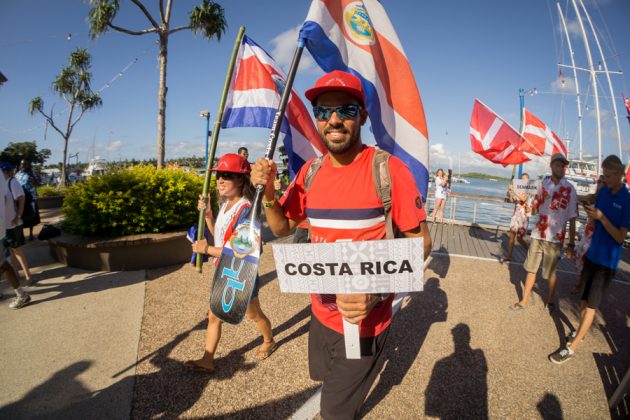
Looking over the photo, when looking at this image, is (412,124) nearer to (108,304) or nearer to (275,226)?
(275,226)

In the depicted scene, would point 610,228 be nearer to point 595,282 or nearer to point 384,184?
point 595,282

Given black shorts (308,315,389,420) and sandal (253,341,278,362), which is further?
sandal (253,341,278,362)

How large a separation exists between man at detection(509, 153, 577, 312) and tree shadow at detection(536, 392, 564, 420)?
6.85 feet

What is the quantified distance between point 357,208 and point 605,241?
348cm

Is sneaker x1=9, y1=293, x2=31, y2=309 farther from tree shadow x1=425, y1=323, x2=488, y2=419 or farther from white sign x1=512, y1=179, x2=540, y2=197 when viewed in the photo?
white sign x1=512, y1=179, x2=540, y2=197

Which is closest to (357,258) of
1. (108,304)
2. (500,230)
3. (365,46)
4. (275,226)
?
(275,226)

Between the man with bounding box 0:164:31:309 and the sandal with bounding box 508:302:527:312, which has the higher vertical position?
the man with bounding box 0:164:31:309

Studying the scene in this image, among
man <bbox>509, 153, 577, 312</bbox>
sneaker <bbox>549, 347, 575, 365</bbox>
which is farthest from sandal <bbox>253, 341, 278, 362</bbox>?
man <bbox>509, 153, 577, 312</bbox>

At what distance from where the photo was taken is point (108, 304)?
4.31 metres

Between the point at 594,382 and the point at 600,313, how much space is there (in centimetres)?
249

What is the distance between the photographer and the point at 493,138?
700 cm

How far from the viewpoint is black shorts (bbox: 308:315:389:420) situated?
1745mm

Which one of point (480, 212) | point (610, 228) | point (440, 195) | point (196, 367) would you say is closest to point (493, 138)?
point (610, 228)

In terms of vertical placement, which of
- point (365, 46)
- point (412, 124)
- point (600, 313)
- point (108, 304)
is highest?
point (365, 46)
